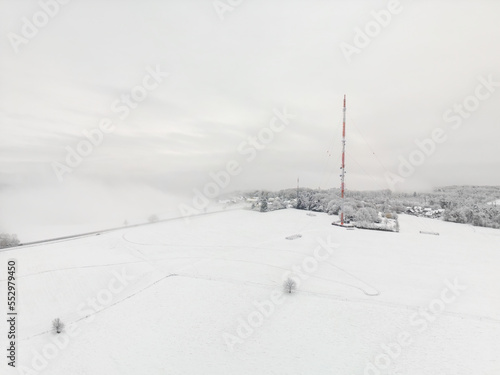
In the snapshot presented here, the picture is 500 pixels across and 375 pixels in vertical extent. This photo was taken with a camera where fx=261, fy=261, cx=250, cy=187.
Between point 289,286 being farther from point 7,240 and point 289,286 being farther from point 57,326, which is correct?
point 7,240

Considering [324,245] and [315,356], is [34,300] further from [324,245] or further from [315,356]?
[324,245]

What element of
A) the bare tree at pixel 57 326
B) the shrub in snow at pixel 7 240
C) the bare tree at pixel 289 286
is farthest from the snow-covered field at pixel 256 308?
the shrub in snow at pixel 7 240

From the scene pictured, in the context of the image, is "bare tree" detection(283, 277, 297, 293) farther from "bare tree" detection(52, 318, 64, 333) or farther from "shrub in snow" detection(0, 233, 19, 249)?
"shrub in snow" detection(0, 233, 19, 249)

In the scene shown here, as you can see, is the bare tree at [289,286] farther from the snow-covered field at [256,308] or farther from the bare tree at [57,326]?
the bare tree at [57,326]

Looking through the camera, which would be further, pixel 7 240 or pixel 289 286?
pixel 7 240

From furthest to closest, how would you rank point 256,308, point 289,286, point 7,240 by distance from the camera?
point 7,240 < point 289,286 < point 256,308

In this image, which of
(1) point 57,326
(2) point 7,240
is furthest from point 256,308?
(2) point 7,240

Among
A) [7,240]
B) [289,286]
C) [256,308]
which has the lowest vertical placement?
[256,308]
